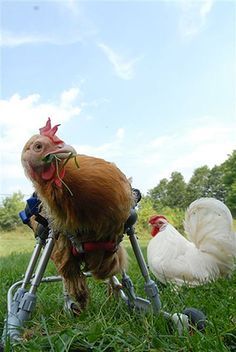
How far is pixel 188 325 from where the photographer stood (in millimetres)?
1276

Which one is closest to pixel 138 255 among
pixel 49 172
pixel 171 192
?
pixel 49 172

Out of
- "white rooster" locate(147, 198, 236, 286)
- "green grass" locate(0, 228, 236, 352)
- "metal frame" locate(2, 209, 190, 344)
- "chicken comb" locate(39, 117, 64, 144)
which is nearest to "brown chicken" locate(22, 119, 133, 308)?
"chicken comb" locate(39, 117, 64, 144)

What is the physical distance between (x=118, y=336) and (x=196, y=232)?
1.52 m

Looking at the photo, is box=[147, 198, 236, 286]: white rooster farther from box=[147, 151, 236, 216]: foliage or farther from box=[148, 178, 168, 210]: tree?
box=[148, 178, 168, 210]: tree

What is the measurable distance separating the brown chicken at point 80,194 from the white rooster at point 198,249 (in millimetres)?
1096

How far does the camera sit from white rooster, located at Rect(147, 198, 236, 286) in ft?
7.88

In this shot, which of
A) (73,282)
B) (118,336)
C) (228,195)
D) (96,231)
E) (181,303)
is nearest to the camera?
(118,336)

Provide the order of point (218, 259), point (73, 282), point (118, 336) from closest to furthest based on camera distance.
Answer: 1. point (118, 336)
2. point (73, 282)
3. point (218, 259)

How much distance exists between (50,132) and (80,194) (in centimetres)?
24

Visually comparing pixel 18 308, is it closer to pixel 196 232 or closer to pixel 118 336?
pixel 118 336

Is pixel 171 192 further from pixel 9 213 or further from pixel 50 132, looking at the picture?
pixel 50 132

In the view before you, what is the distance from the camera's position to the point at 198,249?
101 inches

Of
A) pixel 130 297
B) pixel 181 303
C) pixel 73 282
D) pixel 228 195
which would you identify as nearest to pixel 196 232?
pixel 181 303

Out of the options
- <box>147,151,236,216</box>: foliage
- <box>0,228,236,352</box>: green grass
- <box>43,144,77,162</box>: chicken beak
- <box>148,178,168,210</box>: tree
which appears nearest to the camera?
<box>0,228,236,352</box>: green grass
